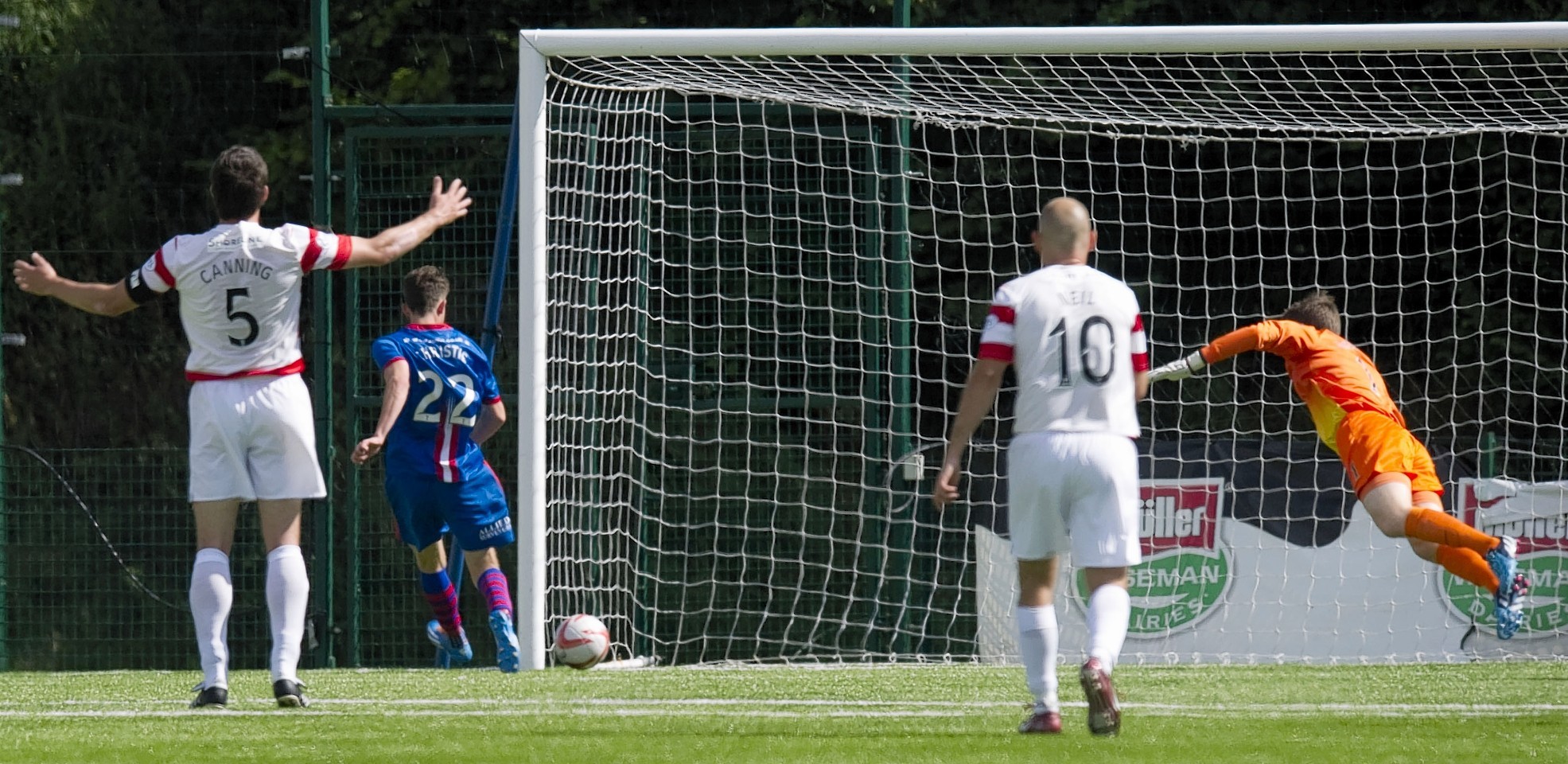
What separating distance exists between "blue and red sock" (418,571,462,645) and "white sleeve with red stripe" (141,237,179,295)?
9.38ft

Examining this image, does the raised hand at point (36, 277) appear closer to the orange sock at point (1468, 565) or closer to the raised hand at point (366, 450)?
the raised hand at point (366, 450)

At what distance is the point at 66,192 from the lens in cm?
1243

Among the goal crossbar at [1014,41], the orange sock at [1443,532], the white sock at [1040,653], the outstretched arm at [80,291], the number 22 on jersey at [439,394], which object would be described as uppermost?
the goal crossbar at [1014,41]

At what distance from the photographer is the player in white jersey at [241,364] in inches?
206

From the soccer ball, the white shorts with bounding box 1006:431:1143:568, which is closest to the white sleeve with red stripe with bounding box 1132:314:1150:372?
the white shorts with bounding box 1006:431:1143:568

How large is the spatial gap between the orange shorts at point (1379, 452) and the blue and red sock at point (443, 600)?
3.91 meters

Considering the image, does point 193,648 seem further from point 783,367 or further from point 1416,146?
point 1416,146

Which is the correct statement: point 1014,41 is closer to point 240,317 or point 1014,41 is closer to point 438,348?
point 438,348

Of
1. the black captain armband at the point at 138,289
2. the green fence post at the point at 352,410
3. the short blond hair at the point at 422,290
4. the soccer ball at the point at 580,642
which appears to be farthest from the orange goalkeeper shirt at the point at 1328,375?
the green fence post at the point at 352,410

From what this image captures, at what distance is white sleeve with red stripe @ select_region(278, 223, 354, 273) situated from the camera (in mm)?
5293

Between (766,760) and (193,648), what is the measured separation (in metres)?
6.83

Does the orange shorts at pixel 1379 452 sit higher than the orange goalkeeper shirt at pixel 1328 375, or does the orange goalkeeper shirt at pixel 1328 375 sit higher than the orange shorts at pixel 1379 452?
the orange goalkeeper shirt at pixel 1328 375

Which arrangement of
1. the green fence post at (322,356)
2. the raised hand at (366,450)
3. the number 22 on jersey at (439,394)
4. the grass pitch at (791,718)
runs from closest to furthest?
the grass pitch at (791,718) < the raised hand at (366,450) < the number 22 on jersey at (439,394) < the green fence post at (322,356)

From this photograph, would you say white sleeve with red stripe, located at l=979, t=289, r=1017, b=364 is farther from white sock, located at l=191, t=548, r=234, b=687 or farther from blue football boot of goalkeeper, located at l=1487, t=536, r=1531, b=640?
blue football boot of goalkeeper, located at l=1487, t=536, r=1531, b=640
